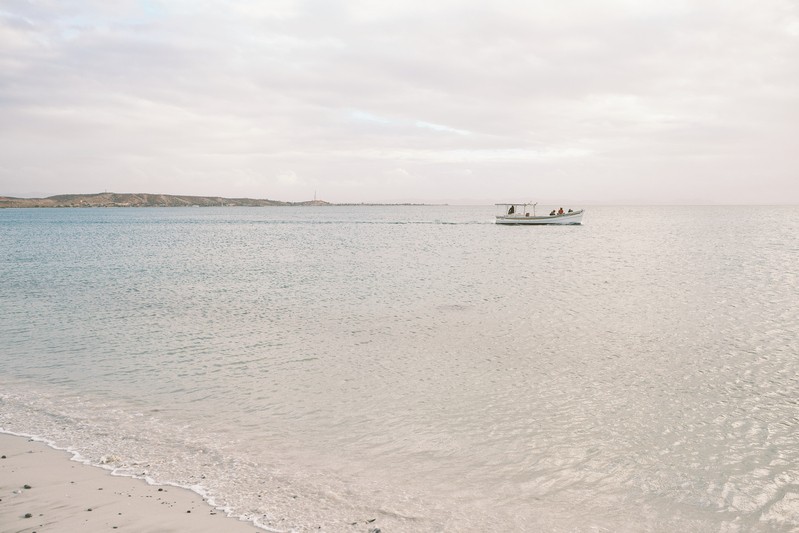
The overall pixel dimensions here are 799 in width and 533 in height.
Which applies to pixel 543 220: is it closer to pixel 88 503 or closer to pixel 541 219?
pixel 541 219

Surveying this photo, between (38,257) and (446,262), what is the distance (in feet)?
140

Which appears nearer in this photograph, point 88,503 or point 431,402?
point 88,503

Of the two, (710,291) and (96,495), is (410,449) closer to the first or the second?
(96,495)

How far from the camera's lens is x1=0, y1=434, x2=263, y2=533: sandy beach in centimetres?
739

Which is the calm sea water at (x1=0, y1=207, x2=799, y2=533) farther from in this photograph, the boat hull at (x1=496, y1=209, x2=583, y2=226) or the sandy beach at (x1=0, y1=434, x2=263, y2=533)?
the boat hull at (x1=496, y1=209, x2=583, y2=226)

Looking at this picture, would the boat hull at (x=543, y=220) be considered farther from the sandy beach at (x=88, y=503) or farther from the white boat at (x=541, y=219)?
the sandy beach at (x=88, y=503)

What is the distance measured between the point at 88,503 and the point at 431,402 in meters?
7.81

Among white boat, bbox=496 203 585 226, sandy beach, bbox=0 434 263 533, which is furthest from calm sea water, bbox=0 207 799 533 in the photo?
white boat, bbox=496 203 585 226

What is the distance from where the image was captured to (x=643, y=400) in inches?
540

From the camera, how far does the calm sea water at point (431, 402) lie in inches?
344

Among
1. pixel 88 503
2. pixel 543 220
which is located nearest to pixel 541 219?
pixel 543 220

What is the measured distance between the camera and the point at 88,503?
317 inches

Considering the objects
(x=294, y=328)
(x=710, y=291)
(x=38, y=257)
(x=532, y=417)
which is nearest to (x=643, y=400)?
(x=532, y=417)

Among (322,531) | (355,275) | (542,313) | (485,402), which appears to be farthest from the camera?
(355,275)
